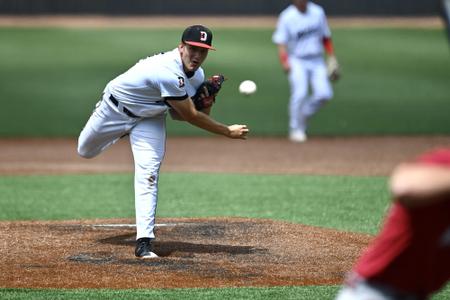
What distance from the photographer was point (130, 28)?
112 feet

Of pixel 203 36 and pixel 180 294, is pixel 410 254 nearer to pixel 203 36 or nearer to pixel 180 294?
pixel 180 294

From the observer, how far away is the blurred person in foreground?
7.25 metres

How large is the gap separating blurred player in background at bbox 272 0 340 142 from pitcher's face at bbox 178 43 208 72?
931cm

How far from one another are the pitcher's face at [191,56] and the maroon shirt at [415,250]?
398 centimetres

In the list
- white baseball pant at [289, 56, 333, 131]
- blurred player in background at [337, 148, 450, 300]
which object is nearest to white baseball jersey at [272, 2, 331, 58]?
white baseball pant at [289, 56, 333, 131]

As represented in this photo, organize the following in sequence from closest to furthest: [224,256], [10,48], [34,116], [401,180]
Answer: [401,180], [224,256], [34,116], [10,48]

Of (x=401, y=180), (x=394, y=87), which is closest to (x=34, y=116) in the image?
(x=394, y=87)

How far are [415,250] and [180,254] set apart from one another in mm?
4400

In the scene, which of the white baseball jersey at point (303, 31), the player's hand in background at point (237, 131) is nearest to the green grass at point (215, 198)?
the player's hand in background at point (237, 131)

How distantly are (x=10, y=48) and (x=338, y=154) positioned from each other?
57.4 ft

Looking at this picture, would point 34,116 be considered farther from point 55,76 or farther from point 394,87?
point 394,87

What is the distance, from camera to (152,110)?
752cm

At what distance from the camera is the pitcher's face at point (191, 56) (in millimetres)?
7277

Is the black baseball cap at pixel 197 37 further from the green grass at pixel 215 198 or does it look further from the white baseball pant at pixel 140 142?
the green grass at pixel 215 198
